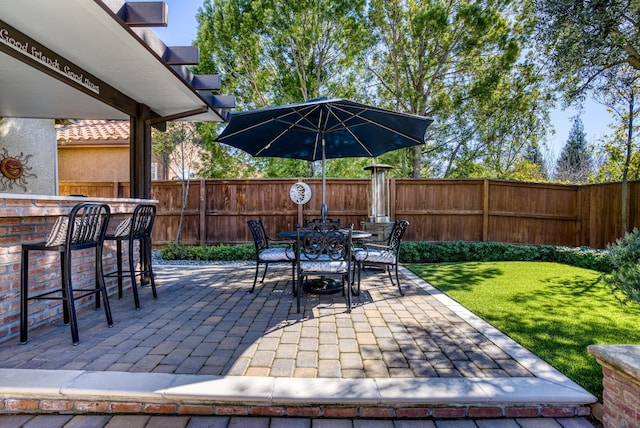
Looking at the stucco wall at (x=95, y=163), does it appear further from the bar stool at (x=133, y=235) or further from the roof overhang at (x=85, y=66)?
the bar stool at (x=133, y=235)

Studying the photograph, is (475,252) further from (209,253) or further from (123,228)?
(123,228)

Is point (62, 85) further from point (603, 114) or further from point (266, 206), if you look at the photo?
point (603, 114)

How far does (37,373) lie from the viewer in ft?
6.31

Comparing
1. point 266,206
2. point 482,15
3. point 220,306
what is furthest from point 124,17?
point 482,15

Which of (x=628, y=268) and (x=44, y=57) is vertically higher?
(x=44, y=57)

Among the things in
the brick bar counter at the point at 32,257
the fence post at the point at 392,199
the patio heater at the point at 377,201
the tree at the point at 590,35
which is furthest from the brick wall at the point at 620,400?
the fence post at the point at 392,199

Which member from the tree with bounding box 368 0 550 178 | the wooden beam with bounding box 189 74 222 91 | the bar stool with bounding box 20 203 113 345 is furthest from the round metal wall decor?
the tree with bounding box 368 0 550 178

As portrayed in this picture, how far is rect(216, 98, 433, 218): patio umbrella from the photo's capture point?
3.61 metres

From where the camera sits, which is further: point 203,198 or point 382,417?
point 203,198

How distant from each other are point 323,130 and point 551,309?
10.9 ft

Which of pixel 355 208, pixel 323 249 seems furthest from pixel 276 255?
pixel 355 208

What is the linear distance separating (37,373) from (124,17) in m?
2.68

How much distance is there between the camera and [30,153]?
646 cm

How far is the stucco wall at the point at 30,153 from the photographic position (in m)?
6.09
